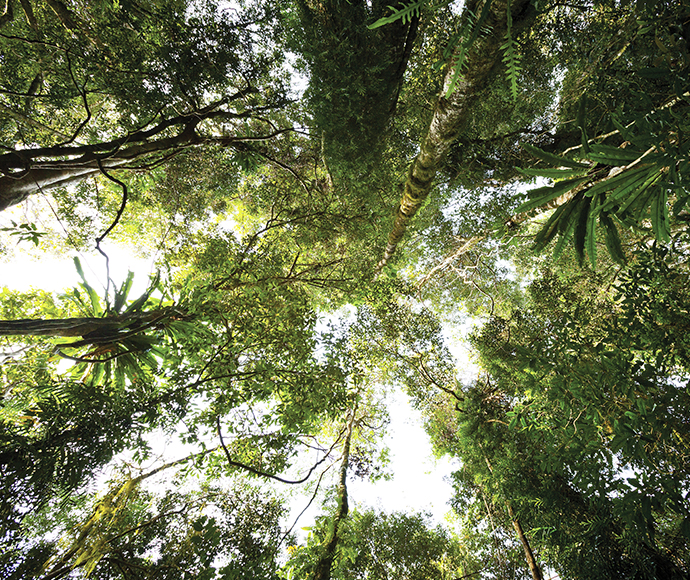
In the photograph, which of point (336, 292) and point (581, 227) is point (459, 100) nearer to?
point (581, 227)

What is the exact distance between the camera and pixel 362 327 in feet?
22.4

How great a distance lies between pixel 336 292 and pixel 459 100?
12.5ft

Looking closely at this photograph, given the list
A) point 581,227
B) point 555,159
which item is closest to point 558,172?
point 555,159

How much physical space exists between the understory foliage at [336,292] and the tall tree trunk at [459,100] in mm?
36

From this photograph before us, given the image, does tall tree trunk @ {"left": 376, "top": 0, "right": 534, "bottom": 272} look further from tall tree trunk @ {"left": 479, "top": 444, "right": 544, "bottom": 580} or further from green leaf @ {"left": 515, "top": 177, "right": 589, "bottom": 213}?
tall tree trunk @ {"left": 479, "top": 444, "right": 544, "bottom": 580}

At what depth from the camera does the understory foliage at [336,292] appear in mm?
1994

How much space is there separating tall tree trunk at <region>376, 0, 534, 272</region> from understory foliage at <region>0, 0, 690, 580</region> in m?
0.04

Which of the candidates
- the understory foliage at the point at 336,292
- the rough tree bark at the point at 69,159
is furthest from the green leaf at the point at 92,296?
the rough tree bark at the point at 69,159

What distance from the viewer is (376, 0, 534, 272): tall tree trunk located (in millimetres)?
2262

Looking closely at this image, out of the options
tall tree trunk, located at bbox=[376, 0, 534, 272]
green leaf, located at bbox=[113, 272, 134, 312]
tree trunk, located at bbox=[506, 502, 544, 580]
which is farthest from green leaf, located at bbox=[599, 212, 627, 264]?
tree trunk, located at bbox=[506, 502, 544, 580]

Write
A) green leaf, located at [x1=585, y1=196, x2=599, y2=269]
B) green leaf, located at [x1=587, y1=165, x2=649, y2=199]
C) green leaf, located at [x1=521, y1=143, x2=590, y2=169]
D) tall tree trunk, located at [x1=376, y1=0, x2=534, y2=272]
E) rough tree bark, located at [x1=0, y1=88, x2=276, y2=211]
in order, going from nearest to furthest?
1. green leaf, located at [x1=587, y1=165, x2=649, y2=199]
2. green leaf, located at [x1=521, y1=143, x2=590, y2=169]
3. green leaf, located at [x1=585, y1=196, x2=599, y2=269]
4. tall tree trunk, located at [x1=376, y1=0, x2=534, y2=272]
5. rough tree bark, located at [x1=0, y1=88, x2=276, y2=211]

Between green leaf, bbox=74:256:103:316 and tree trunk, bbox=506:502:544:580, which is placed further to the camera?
tree trunk, bbox=506:502:544:580

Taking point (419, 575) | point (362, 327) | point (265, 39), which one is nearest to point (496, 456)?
point (419, 575)

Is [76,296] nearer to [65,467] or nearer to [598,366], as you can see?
[65,467]
